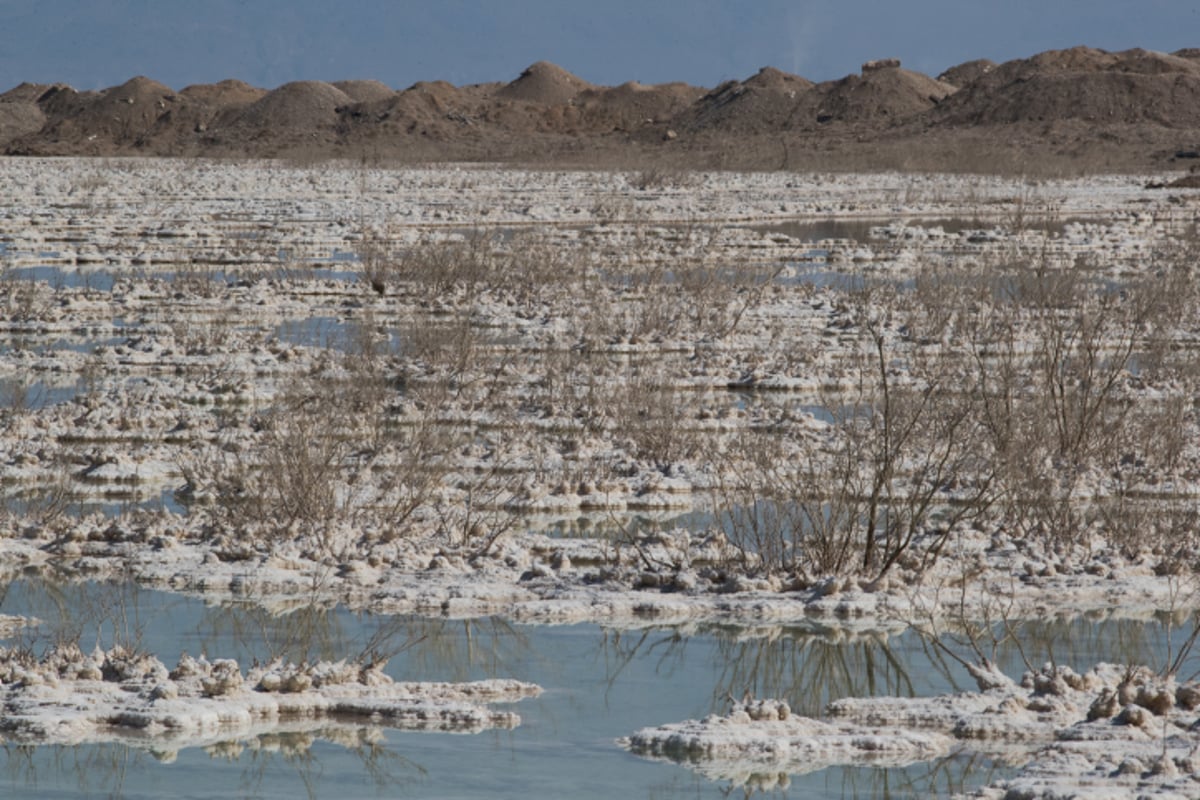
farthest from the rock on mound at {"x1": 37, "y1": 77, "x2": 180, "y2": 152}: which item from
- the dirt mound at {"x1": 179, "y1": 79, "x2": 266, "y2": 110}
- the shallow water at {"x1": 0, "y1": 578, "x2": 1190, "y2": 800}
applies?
the shallow water at {"x1": 0, "y1": 578, "x2": 1190, "y2": 800}

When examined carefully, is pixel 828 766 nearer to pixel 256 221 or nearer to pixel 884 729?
pixel 884 729

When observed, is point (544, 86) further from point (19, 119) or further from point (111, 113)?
point (19, 119)

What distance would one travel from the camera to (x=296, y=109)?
9450cm

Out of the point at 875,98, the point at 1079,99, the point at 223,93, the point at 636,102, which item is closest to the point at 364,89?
the point at 223,93

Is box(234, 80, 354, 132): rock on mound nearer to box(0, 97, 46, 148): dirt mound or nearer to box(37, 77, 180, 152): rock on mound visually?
box(37, 77, 180, 152): rock on mound

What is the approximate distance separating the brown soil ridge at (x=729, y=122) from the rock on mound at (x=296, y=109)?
0.12 meters

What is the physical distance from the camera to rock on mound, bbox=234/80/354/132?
91812 millimetres

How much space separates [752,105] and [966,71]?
22887mm

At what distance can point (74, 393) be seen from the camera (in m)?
14.7

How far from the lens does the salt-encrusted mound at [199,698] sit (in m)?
6.48

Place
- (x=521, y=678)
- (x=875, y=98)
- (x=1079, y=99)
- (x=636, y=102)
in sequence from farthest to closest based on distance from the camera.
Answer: (x=636, y=102), (x=875, y=98), (x=1079, y=99), (x=521, y=678)

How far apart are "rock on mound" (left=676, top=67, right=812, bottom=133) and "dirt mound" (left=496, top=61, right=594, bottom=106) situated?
17.6 metres

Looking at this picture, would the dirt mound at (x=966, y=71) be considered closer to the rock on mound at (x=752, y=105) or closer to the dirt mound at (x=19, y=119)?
the rock on mound at (x=752, y=105)

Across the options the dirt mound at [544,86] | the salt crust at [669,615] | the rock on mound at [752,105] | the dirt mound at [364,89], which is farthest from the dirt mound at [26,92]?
the salt crust at [669,615]
